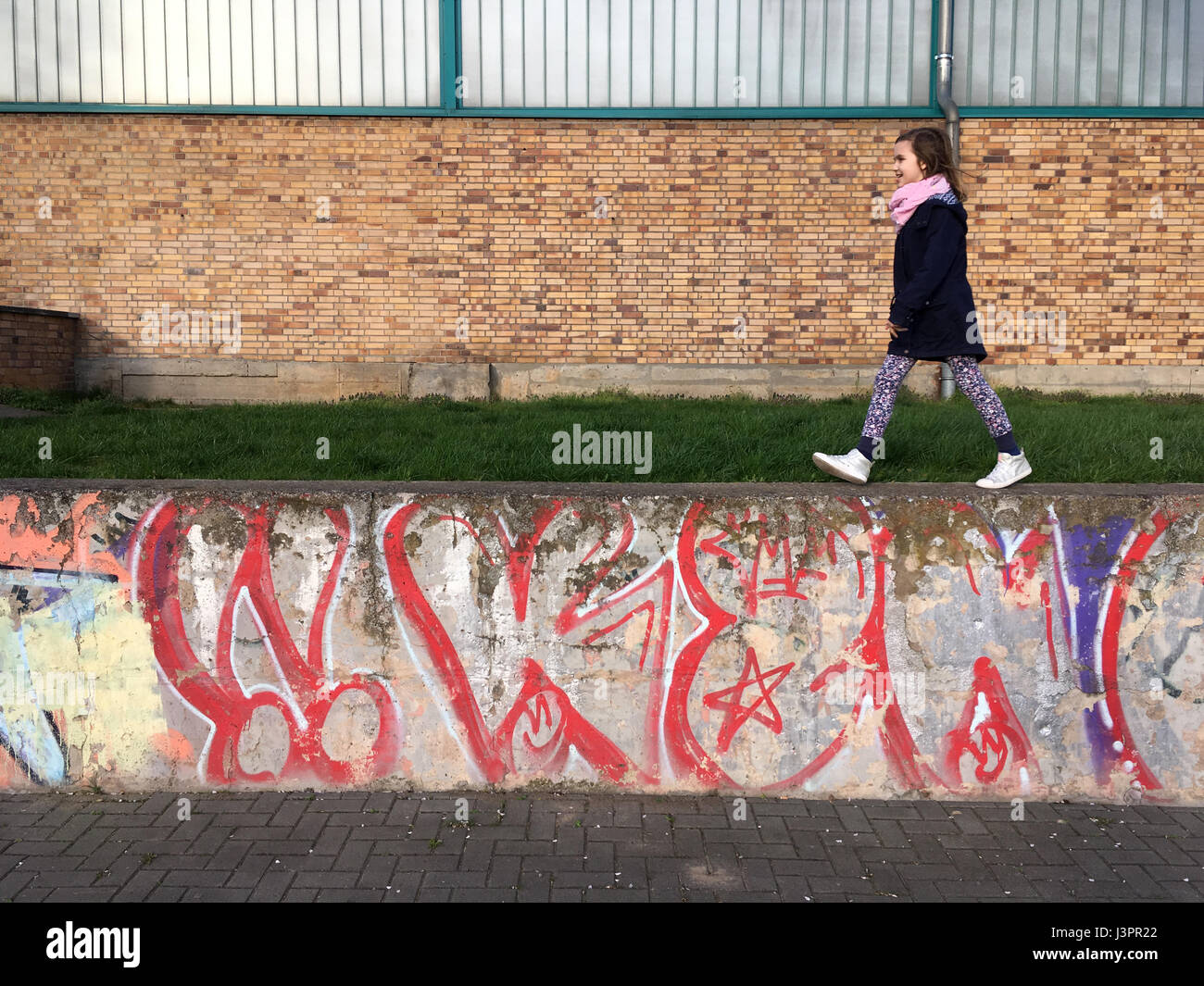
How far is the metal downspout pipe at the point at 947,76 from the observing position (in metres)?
11.2

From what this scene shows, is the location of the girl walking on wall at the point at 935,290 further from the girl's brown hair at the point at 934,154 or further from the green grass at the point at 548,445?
the green grass at the point at 548,445

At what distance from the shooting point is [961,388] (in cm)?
425

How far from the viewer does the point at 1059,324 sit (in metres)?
11.7

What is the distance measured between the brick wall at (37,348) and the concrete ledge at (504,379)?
1.00 feet

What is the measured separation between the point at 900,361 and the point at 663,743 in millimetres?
2039

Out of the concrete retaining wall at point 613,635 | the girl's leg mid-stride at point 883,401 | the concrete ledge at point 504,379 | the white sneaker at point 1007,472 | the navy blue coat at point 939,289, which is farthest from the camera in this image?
the concrete ledge at point 504,379

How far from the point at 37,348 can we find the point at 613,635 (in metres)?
9.98

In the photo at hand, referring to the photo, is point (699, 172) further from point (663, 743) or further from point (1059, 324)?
point (663, 743)

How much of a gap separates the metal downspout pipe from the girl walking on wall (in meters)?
7.31

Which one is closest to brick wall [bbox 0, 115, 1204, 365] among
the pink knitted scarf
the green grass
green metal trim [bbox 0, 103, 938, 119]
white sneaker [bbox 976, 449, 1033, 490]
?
green metal trim [bbox 0, 103, 938, 119]

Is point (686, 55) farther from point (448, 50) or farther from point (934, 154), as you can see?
point (934, 154)

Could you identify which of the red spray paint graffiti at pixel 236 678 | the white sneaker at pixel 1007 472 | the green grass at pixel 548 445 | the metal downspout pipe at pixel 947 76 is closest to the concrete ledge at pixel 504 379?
the metal downspout pipe at pixel 947 76

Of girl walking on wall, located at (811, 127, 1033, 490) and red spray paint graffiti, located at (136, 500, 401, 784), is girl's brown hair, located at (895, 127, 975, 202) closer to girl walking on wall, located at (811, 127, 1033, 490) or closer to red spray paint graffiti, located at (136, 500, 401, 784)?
girl walking on wall, located at (811, 127, 1033, 490)

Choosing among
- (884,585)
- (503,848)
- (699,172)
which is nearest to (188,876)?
(503,848)
